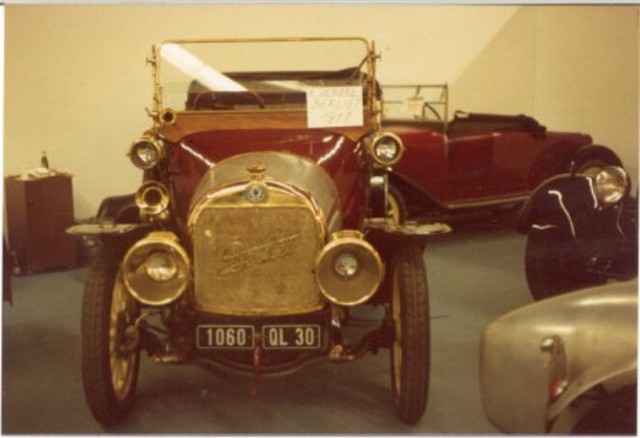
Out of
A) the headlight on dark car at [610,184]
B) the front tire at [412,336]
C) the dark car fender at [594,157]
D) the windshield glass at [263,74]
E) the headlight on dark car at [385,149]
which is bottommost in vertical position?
the front tire at [412,336]

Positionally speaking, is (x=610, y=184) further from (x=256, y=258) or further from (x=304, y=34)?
(x=256, y=258)

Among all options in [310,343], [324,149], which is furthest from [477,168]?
[310,343]

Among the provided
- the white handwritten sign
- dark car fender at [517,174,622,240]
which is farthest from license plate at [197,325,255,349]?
dark car fender at [517,174,622,240]

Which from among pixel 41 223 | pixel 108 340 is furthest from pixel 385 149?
pixel 41 223

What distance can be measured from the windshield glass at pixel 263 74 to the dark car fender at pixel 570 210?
2.37 ft

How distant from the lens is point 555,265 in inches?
97.9

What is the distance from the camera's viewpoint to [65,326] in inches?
107

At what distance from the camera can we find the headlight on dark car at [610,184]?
7.34ft

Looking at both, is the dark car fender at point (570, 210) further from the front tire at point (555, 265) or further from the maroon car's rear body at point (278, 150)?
the maroon car's rear body at point (278, 150)

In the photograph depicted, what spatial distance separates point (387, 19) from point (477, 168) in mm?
1920

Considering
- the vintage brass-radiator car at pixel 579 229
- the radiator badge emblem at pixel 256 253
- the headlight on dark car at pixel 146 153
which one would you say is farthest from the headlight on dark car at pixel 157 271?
the vintage brass-radiator car at pixel 579 229

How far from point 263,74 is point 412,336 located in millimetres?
1348

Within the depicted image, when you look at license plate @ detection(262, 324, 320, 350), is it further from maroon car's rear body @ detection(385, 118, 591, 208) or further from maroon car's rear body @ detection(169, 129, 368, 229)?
maroon car's rear body @ detection(385, 118, 591, 208)

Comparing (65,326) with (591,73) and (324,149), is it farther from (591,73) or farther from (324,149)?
(591,73)
